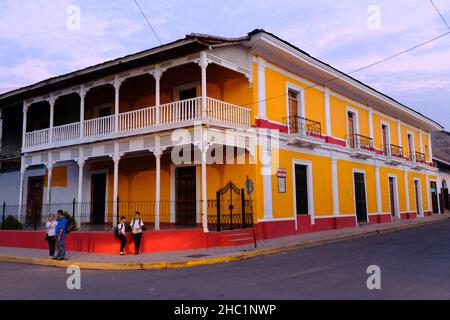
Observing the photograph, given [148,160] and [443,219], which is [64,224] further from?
[443,219]

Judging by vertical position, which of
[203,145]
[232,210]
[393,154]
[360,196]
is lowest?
[232,210]

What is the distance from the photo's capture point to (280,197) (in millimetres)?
16312

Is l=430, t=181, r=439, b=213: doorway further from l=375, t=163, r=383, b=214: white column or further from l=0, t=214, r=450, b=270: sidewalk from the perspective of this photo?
l=0, t=214, r=450, b=270: sidewalk

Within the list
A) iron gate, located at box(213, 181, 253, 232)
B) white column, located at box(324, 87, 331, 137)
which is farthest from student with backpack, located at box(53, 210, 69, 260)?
white column, located at box(324, 87, 331, 137)

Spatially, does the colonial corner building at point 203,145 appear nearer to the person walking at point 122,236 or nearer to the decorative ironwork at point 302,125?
the decorative ironwork at point 302,125

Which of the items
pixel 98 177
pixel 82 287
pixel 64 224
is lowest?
pixel 82 287

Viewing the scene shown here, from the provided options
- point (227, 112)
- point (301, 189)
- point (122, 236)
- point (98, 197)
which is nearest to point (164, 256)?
point (122, 236)

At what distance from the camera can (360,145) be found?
883 inches

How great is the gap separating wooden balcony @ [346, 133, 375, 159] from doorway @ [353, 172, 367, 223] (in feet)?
3.54

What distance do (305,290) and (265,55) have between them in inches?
458

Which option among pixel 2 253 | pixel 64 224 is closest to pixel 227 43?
pixel 64 224

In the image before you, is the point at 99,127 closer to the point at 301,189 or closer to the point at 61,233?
the point at 61,233

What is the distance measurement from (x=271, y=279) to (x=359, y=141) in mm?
16267

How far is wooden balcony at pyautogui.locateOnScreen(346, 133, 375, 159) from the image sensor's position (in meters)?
21.5
